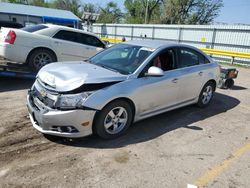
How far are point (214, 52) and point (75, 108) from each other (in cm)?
1524

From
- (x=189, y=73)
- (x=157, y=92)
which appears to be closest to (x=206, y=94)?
(x=189, y=73)

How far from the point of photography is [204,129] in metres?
4.95

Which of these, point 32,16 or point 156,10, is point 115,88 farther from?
point 156,10

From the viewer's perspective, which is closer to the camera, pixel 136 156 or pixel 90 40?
pixel 136 156

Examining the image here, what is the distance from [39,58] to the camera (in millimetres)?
7246

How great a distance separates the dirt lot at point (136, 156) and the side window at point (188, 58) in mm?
1203

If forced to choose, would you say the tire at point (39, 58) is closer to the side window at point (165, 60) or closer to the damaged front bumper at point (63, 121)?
the damaged front bumper at point (63, 121)

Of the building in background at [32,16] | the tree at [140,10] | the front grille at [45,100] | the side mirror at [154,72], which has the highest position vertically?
the tree at [140,10]

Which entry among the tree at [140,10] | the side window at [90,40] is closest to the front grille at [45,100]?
the side window at [90,40]

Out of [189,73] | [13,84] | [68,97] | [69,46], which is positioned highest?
[69,46]

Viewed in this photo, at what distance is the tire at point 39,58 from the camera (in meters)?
7.07

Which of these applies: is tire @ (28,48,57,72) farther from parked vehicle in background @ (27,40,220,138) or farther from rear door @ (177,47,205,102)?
rear door @ (177,47,205,102)

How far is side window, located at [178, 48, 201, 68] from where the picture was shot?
5.31 metres

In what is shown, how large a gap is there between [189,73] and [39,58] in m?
4.41
